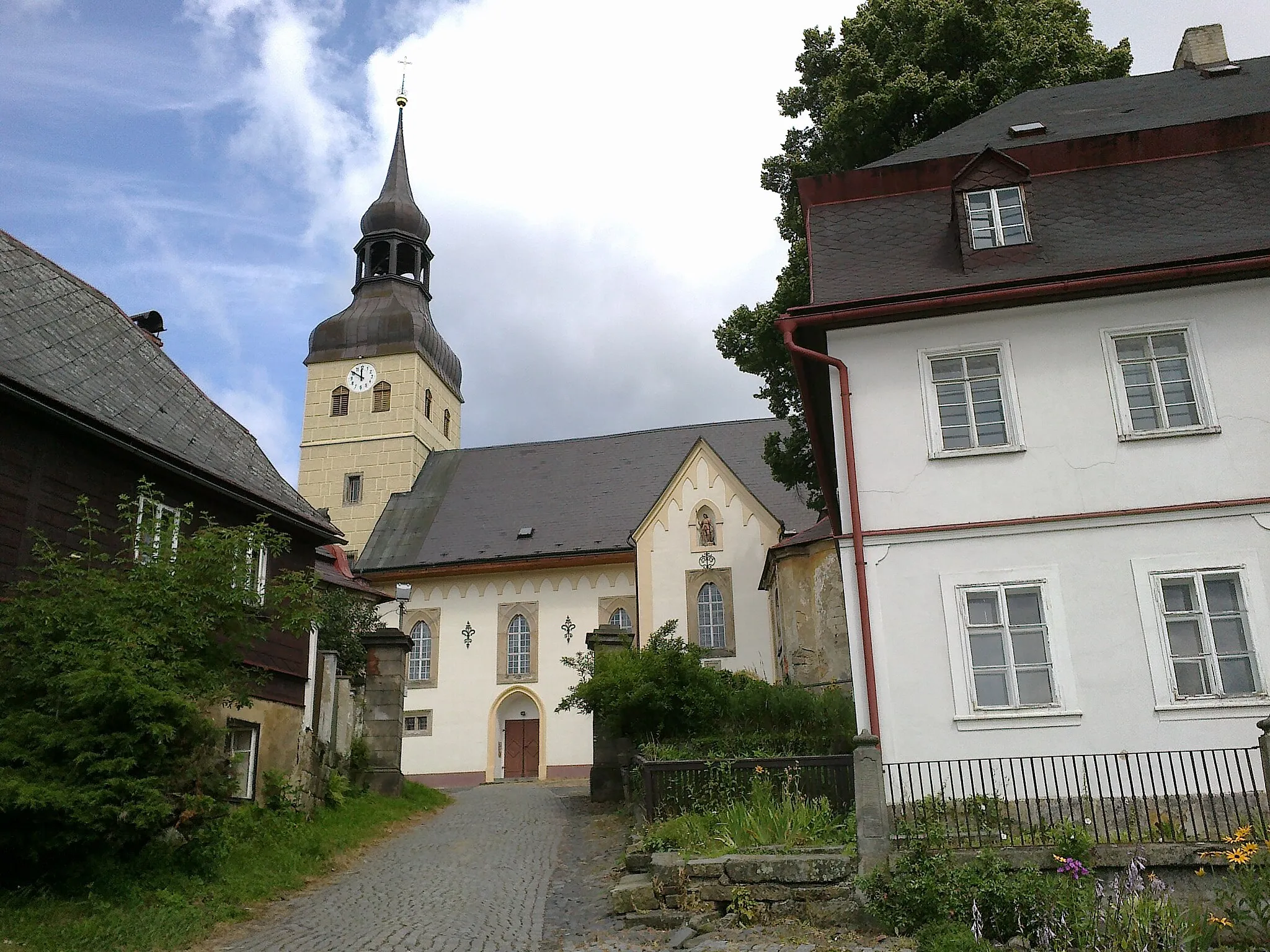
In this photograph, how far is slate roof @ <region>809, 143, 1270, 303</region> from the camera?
12843 mm

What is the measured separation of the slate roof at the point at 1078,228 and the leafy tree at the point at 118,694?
7654mm

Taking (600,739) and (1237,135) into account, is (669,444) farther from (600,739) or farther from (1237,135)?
(1237,135)

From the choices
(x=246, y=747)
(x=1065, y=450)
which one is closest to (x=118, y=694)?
(x=246, y=747)

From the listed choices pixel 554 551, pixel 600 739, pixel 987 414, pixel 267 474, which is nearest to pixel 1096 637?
pixel 987 414

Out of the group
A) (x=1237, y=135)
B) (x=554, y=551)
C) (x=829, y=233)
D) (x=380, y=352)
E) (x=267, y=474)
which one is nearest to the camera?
Result: (x=1237, y=135)

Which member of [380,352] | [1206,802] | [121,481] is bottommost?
[1206,802]

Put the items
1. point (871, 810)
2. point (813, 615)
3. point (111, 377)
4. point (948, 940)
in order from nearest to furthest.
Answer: point (948, 940), point (871, 810), point (111, 377), point (813, 615)

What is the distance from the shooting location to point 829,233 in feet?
48.5

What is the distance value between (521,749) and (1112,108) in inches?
970

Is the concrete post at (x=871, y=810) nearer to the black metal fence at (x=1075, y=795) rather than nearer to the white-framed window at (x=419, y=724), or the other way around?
the black metal fence at (x=1075, y=795)

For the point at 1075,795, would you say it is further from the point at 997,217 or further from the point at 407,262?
the point at 407,262

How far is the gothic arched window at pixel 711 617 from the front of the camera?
3072cm

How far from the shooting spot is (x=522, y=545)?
116ft

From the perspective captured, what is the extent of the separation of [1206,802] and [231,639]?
32.5 feet
